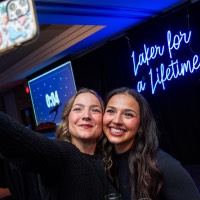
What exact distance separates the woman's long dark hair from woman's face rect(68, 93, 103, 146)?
0.09 m

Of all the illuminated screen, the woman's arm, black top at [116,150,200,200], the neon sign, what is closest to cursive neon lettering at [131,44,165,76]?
the neon sign

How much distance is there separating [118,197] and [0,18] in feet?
2.38

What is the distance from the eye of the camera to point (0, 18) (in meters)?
0.82

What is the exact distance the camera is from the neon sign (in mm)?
3465

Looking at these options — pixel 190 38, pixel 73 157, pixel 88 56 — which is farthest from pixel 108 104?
pixel 88 56

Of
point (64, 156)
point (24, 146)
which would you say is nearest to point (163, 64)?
point (64, 156)

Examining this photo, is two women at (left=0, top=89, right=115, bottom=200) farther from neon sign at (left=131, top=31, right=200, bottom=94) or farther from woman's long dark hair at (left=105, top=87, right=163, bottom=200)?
neon sign at (left=131, top=31, right=200, bottom=94)

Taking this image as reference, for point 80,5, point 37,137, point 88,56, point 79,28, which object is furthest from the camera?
point 88,56

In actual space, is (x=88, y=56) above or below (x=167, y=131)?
above

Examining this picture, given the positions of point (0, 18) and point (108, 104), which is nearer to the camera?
point (0, 18)

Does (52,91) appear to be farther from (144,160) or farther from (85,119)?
(144,160)

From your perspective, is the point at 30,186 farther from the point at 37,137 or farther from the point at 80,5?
the point at 80,5

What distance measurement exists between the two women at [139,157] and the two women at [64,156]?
0.28 ft

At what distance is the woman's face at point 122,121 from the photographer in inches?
53.4
